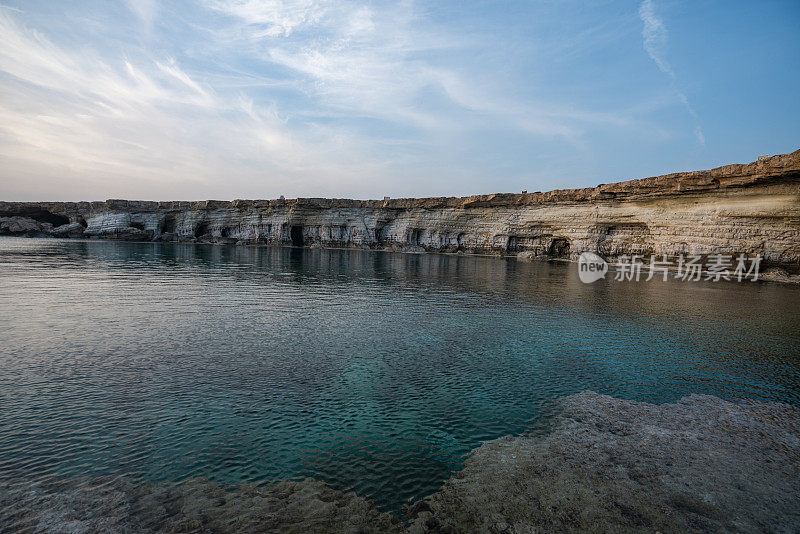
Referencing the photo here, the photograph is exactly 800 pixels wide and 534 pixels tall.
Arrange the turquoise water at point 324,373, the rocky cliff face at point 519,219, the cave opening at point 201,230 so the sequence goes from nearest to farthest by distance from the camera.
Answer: the turquoise water at point 324,373 → the rocky cliff face at point 519,219 → the cave opening at point 201,230

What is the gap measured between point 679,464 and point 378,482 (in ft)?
13.1

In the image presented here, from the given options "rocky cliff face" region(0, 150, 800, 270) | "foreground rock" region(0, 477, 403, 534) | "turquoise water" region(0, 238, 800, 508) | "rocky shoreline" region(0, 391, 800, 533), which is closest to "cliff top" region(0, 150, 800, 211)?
"rocky cliff face" region(0, 150, 800, 270)

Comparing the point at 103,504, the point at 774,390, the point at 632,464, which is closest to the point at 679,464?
the point at 632,464

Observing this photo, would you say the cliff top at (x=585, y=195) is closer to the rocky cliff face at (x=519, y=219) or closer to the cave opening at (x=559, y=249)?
the rocky cliff face at (x=519, y=219)

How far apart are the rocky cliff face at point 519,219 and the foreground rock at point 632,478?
3177 cm

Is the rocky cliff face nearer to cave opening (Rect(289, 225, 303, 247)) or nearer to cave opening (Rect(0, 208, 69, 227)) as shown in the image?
cave opening (Rect(289, 225, 303, 247))

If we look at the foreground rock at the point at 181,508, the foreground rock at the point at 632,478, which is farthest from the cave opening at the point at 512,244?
the foreground rock at the point at 181,508

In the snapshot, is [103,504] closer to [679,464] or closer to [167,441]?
[167,441]

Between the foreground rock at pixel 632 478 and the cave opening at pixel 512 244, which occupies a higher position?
the cave opening at pixel 512 244

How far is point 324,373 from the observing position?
25.7 ft

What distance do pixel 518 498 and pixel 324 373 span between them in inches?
185

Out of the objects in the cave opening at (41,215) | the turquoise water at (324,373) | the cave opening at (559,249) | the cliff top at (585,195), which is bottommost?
the turquoise water at (324,373)

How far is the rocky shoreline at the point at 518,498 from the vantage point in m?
3.72

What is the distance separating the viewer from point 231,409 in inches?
238
